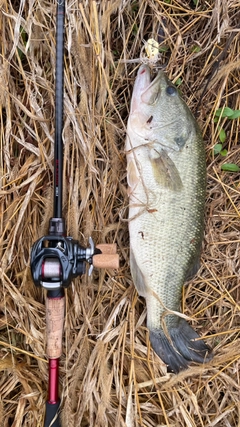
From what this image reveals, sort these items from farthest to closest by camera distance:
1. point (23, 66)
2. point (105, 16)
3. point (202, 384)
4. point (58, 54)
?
1. point (202, 384)
2. point (23, 66)
3. point (105, 16)
4. point (58, 54)

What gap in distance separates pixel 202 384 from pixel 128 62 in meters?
1.77

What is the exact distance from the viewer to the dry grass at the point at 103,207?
6.23 ft

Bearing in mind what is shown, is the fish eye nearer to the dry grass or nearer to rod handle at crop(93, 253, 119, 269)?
the dry grass

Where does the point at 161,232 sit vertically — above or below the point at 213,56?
below

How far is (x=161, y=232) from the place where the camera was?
183cm

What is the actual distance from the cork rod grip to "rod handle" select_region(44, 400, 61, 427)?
0.24m

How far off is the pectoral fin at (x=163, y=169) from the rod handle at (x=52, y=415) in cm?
119

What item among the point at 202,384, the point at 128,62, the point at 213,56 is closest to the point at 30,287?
the point at 202,384

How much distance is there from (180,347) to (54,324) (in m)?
0.64

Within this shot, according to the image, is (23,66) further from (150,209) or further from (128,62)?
(150,209)

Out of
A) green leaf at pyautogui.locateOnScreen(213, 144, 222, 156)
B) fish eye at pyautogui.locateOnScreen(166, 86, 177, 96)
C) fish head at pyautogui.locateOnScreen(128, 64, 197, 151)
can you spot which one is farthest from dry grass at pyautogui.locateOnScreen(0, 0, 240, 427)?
fish eye at pyautogui.locateOnScreen(166, 86, 177, 96)

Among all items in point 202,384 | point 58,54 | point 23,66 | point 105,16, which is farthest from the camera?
point 202,384

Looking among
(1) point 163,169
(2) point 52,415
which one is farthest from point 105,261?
(2) point 52,415

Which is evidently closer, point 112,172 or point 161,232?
point 161,232
